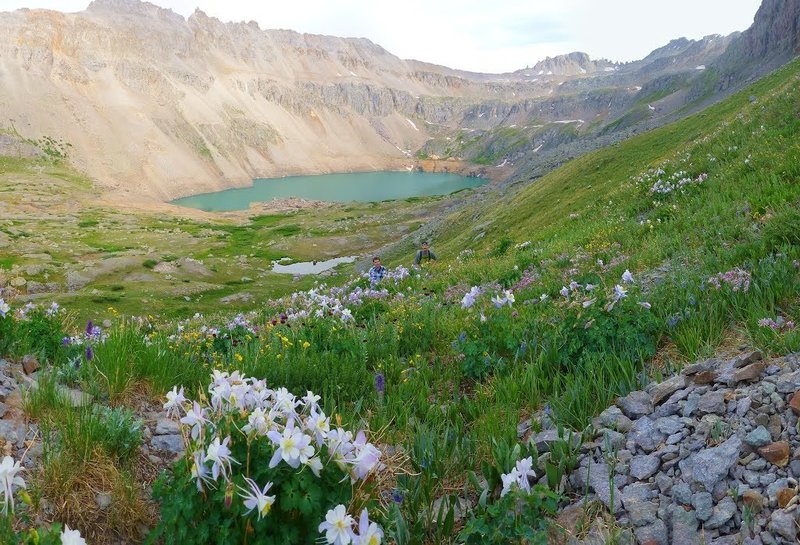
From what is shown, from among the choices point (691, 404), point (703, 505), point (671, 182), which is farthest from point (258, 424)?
point (671, 182)

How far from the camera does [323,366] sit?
621 centimetres

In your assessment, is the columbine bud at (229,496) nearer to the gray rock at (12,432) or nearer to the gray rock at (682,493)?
the gray rock at (12,432)

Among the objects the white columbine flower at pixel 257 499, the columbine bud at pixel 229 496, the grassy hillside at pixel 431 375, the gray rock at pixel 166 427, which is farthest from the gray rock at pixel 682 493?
the gray rock at pixel 166 427

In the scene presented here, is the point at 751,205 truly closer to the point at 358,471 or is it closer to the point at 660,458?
the point at 660,458

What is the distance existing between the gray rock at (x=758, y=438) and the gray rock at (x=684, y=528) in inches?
27.7

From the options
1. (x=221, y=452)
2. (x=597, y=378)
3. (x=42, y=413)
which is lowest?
(x=597, y=378)

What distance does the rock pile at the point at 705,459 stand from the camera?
3074 millimetres

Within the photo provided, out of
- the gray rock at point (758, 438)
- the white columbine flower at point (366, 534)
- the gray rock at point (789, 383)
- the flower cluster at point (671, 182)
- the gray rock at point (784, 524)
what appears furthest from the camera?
the flower cluster at point (671, 182)

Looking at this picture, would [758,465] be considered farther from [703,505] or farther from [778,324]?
[778,324]

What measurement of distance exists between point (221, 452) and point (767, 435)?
350 cm

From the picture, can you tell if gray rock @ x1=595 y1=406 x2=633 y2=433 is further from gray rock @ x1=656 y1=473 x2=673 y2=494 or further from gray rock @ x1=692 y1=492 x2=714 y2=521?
gray rock @ x1=692 y1=492 x2=714 y2=521

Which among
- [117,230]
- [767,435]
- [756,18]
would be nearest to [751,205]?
[767,435]

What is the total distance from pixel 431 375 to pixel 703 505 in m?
3.57

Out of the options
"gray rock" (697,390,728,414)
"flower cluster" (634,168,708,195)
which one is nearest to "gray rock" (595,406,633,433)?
"gray rock" (697,390,728,414)
